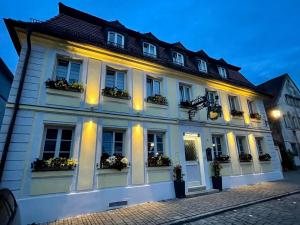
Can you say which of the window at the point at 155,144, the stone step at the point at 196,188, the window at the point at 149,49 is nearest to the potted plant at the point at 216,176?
the stone step at the point at 196,188

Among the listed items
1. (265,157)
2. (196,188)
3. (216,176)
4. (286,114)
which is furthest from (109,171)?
(286,114)

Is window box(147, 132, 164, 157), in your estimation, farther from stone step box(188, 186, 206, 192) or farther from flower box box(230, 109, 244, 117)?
flower box box(230, 109, 244, 117)

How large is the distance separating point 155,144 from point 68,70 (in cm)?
480

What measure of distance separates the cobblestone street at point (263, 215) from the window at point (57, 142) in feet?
15.3

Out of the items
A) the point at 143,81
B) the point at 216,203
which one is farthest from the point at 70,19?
the point at 216,203

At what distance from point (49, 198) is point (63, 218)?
0.74 metres

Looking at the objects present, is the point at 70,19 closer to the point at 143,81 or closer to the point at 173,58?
the point at 143,81

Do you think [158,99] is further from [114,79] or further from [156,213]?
[156,213]

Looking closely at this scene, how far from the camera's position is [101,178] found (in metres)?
6.43

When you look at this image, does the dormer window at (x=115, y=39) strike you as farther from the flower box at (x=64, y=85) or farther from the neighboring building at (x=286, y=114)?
the neighboring building at (x=286, y=114)

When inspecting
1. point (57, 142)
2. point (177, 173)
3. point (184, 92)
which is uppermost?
point (184, 92)

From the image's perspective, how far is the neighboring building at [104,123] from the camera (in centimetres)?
571

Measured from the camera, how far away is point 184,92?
10062 millimetres

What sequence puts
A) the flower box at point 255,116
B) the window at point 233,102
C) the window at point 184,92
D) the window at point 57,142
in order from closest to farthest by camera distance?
the window at point 57,142 < the window at point 184,92 < the window at point 233,102 < the flower box at point 255,116
